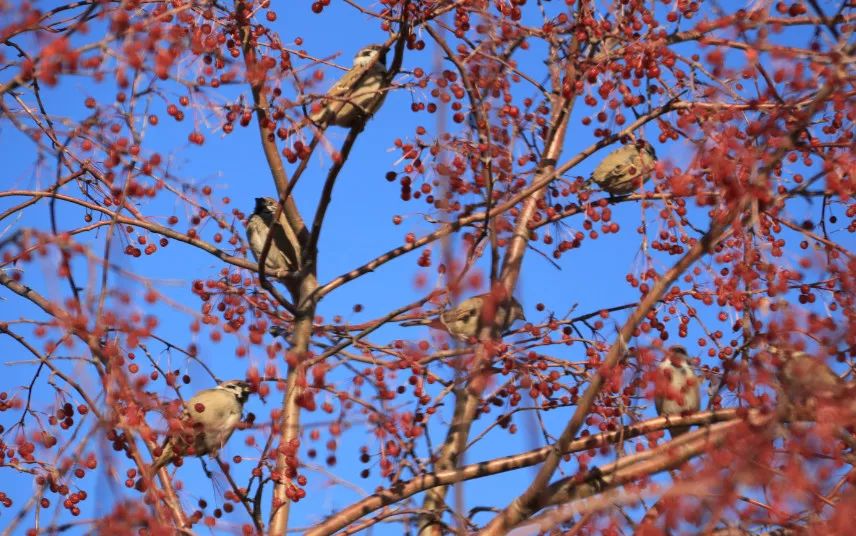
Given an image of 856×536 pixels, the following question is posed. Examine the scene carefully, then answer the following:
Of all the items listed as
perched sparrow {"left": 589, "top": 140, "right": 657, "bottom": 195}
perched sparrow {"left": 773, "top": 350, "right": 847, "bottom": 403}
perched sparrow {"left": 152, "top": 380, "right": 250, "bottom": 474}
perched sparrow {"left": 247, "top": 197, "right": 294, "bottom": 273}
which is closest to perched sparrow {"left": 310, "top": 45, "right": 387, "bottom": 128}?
perched sparrow {"left": 247, "top": 197, "right": 294, "bottom": 273}

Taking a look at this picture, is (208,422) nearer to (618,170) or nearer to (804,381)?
(804,381)

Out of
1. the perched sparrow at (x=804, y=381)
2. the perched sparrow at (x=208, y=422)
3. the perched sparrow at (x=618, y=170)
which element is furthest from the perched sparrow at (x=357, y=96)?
the perched sparrow at (x=618, y=170)

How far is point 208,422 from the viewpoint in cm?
596

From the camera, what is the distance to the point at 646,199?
502 centimetres

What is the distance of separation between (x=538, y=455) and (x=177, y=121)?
8.04 feet

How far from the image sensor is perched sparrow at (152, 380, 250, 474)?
525cm

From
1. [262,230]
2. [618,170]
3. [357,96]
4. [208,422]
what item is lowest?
[208,422]

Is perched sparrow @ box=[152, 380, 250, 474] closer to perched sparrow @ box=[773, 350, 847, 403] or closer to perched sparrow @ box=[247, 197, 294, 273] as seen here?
perched sparrow @ box=[247, 197, 294, 273]

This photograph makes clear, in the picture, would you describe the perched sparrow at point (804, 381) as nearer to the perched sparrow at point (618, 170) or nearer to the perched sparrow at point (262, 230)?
the perched sparrow at point (262, 230)

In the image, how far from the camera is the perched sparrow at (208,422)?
5.25 meters

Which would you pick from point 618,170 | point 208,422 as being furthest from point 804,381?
point 618,170

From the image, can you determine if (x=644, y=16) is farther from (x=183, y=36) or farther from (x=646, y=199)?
(x=183, y=36)

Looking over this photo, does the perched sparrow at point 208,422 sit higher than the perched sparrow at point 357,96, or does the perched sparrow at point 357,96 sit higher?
the perched sparrow at point 357,96

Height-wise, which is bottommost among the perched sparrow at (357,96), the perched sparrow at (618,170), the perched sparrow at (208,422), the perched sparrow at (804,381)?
the perched sparrow at (804,381)
